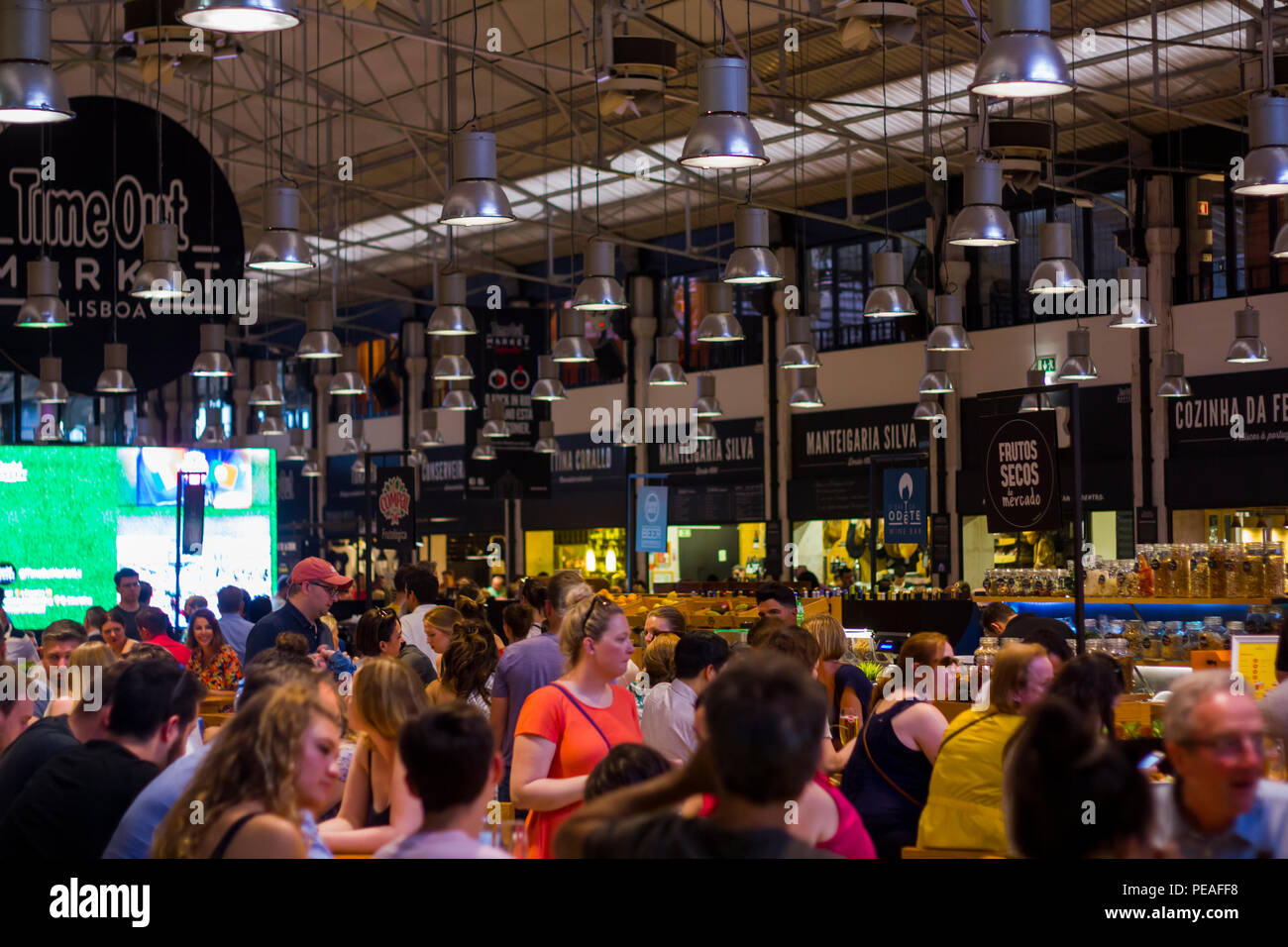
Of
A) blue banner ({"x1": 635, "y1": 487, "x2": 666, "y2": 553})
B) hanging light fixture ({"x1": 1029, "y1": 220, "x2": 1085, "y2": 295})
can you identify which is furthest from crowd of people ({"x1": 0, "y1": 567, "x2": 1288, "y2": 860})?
blue banner ({"x1": 635, "y1": 487, "x2": 666, "y2": 553})

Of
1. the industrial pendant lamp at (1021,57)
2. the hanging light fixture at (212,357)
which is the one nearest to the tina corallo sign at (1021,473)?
the industrial pendant lamp at (1021,57)

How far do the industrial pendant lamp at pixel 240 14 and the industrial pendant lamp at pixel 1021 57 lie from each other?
280cm

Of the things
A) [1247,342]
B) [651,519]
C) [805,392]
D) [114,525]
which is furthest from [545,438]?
[1247,342]

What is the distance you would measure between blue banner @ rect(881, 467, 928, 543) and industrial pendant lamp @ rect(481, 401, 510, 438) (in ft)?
24.5

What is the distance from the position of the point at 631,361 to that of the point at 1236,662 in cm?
2191

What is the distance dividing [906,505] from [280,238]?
6.77 metres

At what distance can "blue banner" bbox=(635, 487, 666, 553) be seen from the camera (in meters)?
17.3

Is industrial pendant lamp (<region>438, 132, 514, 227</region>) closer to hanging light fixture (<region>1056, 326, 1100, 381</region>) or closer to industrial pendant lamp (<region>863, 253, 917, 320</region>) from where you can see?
industrial pendant lamp (<region>863, 253, 917, 320</region>)

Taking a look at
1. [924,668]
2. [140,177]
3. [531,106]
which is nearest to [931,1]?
[531,106]

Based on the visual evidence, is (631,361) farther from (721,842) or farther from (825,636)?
(721,842)

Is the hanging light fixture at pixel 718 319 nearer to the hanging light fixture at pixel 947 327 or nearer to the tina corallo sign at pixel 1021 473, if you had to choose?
the hanging light fixture at pixel 947 327

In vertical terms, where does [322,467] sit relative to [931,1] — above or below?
below

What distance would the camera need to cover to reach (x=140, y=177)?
8.34 m
